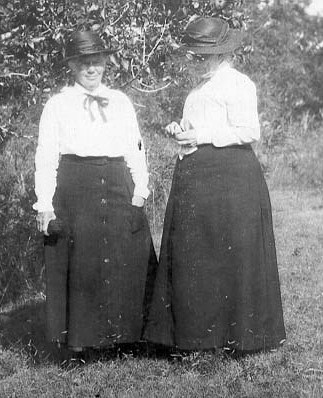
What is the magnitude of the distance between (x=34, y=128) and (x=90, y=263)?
2.51 m

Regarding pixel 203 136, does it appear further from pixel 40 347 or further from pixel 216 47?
pixel 40 347

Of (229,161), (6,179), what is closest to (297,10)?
(6,179)

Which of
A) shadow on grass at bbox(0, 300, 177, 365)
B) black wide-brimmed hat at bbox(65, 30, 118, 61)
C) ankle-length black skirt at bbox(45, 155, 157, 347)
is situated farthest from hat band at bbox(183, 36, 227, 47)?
shadow on grass at bbox(0, 300, 177, 365)

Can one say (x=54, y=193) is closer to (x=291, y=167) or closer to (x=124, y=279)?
(x=124, y=279)

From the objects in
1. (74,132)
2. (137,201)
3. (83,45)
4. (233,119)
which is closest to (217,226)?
(137,201)

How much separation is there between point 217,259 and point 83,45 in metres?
1.60

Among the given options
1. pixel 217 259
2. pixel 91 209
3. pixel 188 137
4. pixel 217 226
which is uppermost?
pixel 188 137

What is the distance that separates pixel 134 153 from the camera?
4.62m

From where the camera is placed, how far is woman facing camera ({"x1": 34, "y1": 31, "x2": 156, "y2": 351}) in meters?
4.41

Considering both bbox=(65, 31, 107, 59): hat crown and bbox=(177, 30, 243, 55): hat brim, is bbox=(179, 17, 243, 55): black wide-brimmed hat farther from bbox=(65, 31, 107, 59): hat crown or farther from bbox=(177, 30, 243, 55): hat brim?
bbox=(65, 31, 107, 59): hat crown

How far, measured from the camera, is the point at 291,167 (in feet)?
44.8

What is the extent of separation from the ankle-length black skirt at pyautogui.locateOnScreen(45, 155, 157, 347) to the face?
0.48 m

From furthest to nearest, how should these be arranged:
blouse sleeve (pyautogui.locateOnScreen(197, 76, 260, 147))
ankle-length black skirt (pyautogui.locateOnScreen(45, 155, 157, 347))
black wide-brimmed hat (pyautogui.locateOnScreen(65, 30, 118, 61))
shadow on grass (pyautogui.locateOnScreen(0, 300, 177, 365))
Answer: shadow on grass (pyautogui.locateOnScreen(0, 300, 177, 365))
ankle-length black skirt (pyautogui.locateOnScreen(45, 155, 157, 347))
black wide-brimmed hat (pyautogui.locateOnScreen(65, 30, 118, 61))
blouse sleeve (pyautogui.locateOnScreen(197, 76, 260, 147))

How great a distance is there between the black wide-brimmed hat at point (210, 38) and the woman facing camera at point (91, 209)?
0.54 m
